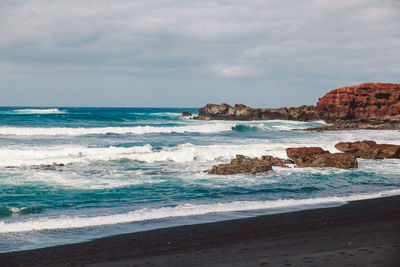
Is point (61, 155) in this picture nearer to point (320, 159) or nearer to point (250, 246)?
point (320, 159)

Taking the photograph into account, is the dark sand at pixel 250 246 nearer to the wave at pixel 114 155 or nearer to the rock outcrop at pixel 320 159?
the rock outcrop at pixel 320 159

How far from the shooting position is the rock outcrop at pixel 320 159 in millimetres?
16828

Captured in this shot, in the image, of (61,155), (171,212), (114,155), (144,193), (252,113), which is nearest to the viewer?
(171,212)

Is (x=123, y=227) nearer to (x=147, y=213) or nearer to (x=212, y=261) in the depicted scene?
(x=147, y=213)

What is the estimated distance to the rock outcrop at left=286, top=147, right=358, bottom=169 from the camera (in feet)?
55.2

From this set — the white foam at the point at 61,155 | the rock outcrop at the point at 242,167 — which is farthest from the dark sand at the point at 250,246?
the white foam at the point at 61,155

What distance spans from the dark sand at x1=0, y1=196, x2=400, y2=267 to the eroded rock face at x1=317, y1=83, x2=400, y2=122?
5819cm

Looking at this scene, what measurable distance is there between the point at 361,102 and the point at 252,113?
19.0 meters

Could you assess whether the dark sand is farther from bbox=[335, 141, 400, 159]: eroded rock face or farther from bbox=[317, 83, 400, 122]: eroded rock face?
bbox=[317, 83, 400, 122]: eroded rock face

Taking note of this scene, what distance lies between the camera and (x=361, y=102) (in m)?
65.3

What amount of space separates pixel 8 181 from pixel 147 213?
7.09 m

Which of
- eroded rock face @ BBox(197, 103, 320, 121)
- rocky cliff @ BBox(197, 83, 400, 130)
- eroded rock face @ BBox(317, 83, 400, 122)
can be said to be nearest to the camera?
eroded rock face @ BBox(317, 83, 400, 122)

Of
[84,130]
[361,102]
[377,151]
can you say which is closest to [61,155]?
[377,151]

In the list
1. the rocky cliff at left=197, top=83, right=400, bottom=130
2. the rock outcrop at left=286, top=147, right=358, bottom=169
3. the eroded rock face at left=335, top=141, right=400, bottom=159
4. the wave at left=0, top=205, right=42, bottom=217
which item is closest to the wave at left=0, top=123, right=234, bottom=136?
the rocky cliff at left=197, top=83, right=400, bottom=130
